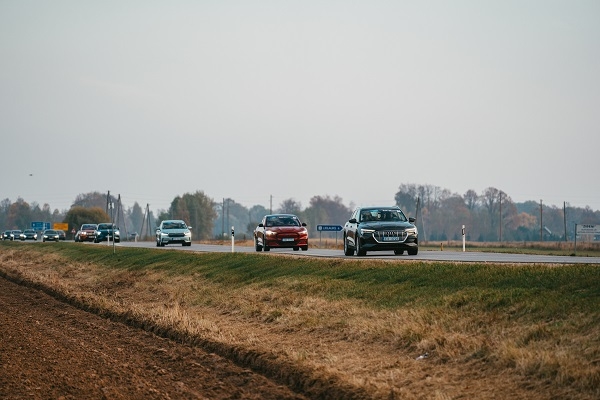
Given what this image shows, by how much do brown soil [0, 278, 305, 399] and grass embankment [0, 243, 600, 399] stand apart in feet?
1.70

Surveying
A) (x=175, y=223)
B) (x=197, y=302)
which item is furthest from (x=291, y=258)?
(x=175, y=223)

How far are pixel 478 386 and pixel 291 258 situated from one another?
20.6m

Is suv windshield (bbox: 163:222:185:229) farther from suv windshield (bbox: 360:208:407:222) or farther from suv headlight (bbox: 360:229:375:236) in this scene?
suv headlight (bbox: 360:229:375:236)

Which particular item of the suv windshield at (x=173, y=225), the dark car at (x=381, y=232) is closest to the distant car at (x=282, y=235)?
the dark car at (x=381, y=232)

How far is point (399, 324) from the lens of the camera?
1644cm

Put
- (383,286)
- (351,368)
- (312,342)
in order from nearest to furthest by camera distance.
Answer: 1. (351,368)
2. (312,342)
3. (383,286)

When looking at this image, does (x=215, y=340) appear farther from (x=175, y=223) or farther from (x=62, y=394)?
(x=175, y=223)

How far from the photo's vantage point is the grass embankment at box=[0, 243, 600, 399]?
40.2 ft

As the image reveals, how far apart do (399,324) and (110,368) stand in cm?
482

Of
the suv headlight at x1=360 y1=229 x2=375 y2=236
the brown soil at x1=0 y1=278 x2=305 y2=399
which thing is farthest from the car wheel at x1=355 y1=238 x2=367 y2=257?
the brown soil at x1=0 y1=278 x2=305 y2=399

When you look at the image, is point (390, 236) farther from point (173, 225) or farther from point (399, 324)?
point (173, 225)

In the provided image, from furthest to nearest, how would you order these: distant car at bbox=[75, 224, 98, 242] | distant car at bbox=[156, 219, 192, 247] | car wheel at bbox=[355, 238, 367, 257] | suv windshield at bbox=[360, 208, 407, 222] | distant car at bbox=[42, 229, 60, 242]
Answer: distant car at bbox=[42, 229, 60, 242]
distant car at bbox=[75, 224, 98, 242]
distant car at bbox=[156, 219, 192, 247]
suv windshield at bbox=[360, 208, 407, 222]
car wheel at bbox=[355, 238, 367, 257]

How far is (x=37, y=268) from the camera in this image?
51438 mm

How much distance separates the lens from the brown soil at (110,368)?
12844mm
